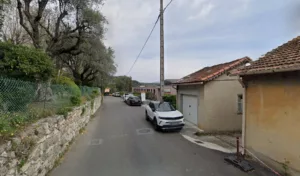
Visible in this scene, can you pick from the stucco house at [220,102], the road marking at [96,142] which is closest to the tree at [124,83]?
the stucco house at [220,102]

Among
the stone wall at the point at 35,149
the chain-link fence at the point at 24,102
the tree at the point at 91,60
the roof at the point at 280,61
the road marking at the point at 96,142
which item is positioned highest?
the tree at the point at 91,60

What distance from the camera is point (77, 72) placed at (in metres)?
27.6

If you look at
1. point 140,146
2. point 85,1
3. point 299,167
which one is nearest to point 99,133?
point 140,146

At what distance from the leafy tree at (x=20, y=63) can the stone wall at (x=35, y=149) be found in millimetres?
2448

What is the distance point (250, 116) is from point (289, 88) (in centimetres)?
190

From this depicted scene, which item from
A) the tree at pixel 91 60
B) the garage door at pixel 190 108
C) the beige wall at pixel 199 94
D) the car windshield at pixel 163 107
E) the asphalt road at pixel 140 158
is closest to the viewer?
the asphalt road at pixel 140 158

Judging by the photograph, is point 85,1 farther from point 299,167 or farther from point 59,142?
point 299,167

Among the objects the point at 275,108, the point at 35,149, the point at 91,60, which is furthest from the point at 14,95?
the point at 91,60

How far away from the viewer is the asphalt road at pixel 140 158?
219 inches

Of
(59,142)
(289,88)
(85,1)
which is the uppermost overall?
(85,1)

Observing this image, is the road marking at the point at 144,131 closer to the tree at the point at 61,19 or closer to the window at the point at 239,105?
the window at the point at 239,105

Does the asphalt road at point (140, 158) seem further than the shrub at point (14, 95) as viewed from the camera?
Yes

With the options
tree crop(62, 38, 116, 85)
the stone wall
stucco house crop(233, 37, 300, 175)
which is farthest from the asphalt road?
tree crop(62, 38, 116, 85)

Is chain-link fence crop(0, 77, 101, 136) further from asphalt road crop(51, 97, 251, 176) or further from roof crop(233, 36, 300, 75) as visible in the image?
roof crop(233, 36, 300, 75)
